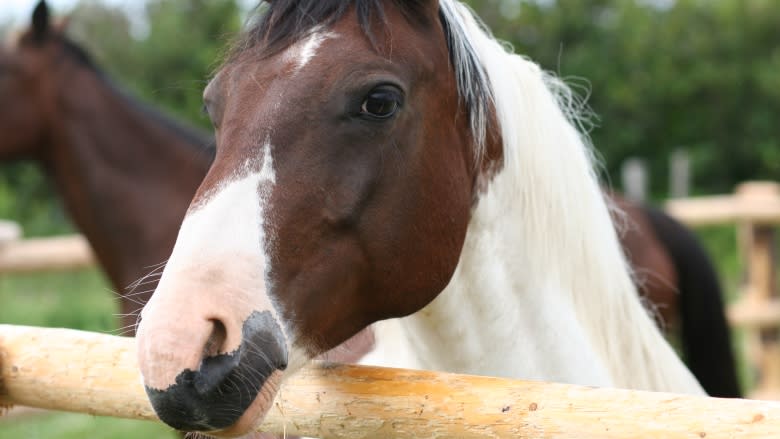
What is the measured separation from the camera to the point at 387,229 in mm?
1547

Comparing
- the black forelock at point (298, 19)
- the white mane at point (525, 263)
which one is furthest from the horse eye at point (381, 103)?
the white mane at point (525, 263)

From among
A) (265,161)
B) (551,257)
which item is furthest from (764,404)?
(265,161)

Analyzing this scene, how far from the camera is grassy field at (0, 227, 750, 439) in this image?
5277mm

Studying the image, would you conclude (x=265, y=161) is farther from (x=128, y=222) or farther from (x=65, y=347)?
(x=128, y=222)

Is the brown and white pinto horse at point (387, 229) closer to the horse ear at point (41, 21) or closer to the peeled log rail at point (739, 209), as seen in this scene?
the horse ear at point (41, 21)

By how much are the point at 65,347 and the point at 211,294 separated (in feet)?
2.12

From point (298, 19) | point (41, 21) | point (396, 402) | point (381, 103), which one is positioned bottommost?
point (41, 21)

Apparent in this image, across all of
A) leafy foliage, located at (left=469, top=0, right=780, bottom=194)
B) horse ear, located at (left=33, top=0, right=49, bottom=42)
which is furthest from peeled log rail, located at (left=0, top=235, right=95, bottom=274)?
leafy foliage, located at (left=469, top=0, right=780, bottom=194)

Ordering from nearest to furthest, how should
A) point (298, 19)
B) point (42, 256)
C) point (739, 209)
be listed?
point (298, 19) < point (42, 256) < point (739, 209)

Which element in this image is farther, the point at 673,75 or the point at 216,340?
the point at 673,75

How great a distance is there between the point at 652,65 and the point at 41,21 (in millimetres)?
12015

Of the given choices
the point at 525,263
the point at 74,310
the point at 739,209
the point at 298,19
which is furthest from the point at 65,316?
the point at 298,19

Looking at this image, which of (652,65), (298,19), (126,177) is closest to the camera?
(298,19)

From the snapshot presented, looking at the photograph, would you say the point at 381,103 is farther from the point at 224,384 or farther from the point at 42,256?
the point at 42,256
